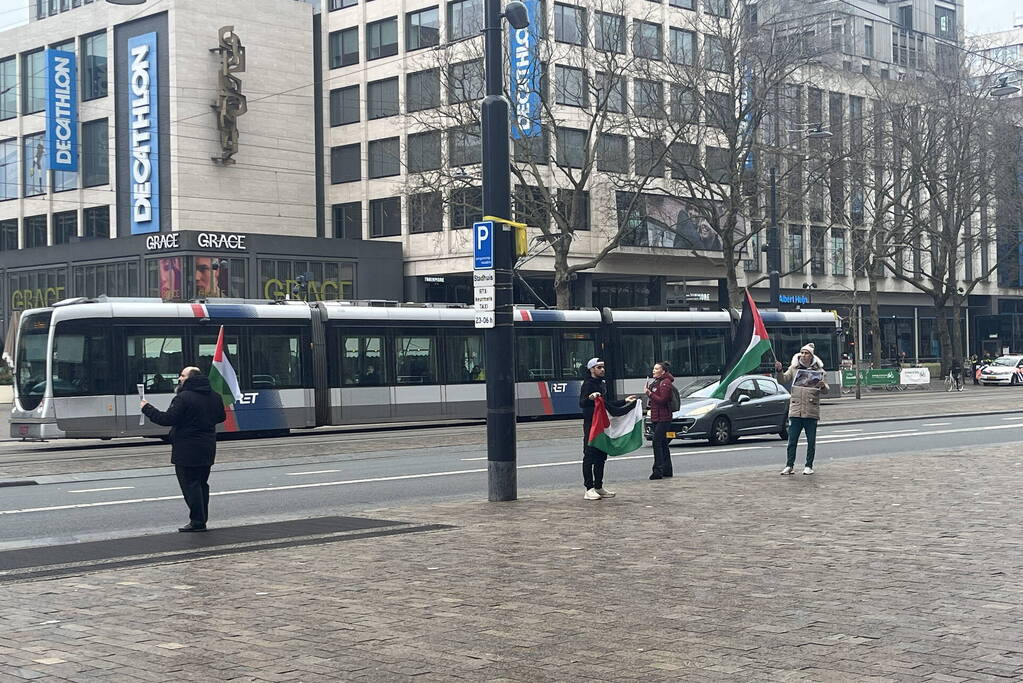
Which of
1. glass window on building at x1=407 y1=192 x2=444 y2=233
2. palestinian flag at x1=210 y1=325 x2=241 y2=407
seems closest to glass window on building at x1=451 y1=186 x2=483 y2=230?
glass window on building at x1=407 y1=192 x2=444 y2=233

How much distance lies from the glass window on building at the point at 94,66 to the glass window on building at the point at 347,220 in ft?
38.0

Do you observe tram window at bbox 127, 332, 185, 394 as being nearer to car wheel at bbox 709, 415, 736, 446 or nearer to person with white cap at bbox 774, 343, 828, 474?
car wheel at bbox 709, 415, 736, 446

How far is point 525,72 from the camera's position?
159 ft

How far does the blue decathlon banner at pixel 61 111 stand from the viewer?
56.9 metres

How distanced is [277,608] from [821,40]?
156ft

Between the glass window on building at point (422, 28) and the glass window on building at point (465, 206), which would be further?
A: the glass window on building at point (422, 28)

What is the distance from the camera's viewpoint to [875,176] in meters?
62.2

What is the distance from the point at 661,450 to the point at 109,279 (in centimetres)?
4232

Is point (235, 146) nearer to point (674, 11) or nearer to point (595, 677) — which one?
point (674, 11)

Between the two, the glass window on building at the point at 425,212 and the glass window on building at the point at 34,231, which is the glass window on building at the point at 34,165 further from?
the glass window on building at the point at 425,212

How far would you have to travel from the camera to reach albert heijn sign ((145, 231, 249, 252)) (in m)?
50.8

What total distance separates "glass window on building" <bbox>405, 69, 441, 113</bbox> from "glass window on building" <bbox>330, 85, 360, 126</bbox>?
3569 millimetres

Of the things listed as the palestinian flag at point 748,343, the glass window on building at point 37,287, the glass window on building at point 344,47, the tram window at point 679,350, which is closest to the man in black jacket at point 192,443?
the palestinian flag at point 748,343

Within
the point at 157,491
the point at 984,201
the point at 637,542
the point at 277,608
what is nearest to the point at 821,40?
the point at 984,201
